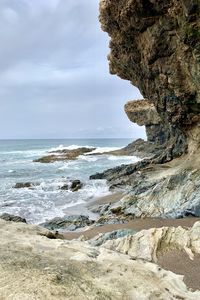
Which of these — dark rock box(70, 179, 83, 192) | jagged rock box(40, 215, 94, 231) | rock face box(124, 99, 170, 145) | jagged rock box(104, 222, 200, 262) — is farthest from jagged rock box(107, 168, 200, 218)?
rock face box(124, 99, 170, 145)

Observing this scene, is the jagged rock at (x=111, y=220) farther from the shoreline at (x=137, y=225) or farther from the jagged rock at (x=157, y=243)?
the jagged rock at (x=157, y=243)

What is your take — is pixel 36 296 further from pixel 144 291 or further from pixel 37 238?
pixel 37 238

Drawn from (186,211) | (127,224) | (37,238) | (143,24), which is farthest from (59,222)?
(143,24)

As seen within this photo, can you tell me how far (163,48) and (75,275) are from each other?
18.1 meters

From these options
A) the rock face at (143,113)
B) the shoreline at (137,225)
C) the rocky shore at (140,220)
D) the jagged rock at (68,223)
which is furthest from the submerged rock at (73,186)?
the rock face at (143,113)

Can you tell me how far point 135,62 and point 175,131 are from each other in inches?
278

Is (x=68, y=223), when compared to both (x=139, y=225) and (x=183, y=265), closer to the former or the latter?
(x=139, y=225)

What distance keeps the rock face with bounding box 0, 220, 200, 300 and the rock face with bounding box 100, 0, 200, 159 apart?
14.1 m

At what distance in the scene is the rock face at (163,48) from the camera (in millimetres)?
18016

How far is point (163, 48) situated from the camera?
20797 millimetres

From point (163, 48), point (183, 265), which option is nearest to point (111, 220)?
point (183, 265)

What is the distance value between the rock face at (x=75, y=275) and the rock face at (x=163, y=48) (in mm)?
Result: 14130

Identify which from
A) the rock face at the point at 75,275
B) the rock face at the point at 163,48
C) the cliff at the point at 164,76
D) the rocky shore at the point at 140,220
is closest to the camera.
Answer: the rock face at the point at 75,275

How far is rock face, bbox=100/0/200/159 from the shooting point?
18016mm
